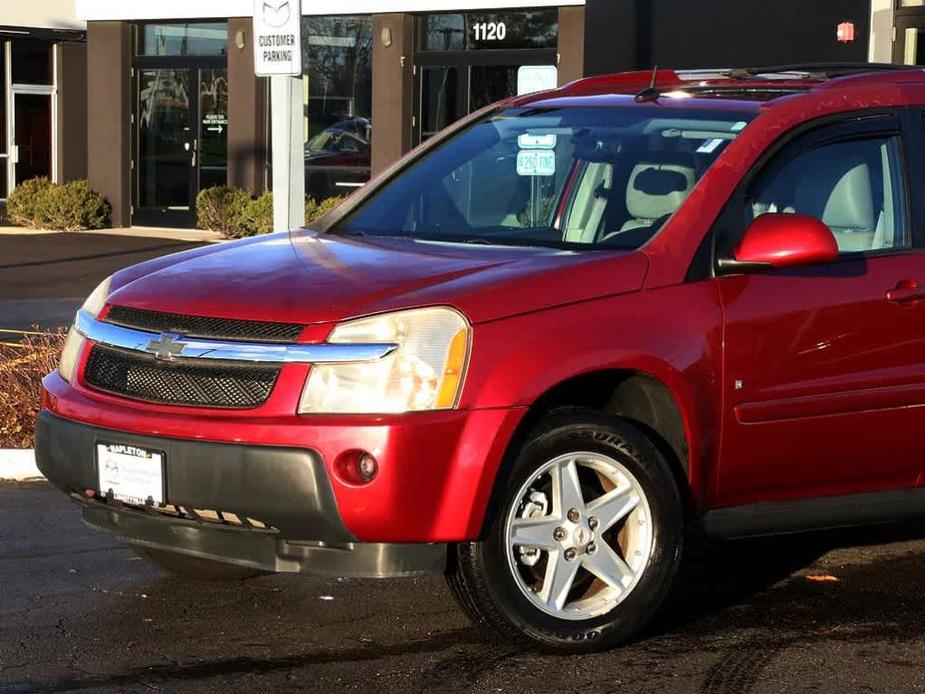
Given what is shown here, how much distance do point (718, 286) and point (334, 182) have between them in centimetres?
1911

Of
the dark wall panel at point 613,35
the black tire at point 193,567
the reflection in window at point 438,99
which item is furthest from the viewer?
the reflection in window at point 438,99

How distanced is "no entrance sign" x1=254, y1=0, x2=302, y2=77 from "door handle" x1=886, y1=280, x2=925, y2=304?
169 inches

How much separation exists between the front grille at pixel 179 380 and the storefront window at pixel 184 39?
20.7m

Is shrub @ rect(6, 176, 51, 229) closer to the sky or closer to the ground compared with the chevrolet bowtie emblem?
closer to the ground

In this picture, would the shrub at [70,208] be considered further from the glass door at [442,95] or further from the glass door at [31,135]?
the glass door at [442,95]

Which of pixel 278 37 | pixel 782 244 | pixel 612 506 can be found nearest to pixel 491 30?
pixel 278 37

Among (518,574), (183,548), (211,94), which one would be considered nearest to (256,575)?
(183,548)

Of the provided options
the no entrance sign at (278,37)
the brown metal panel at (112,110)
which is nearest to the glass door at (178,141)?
the brown metal panel at (112,110)

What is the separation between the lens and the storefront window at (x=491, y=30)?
22.2m

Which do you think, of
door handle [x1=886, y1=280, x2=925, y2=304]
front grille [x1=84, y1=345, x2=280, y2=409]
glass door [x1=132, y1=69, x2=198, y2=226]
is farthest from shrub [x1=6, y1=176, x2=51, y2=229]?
door handle [x1=886, y1=280, x2=925, y2=304]

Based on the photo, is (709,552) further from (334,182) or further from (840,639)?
(334,182)

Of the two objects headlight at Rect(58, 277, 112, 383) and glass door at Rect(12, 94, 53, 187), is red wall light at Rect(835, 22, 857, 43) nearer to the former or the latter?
headlight at Rect(58, 277, 112, 383)

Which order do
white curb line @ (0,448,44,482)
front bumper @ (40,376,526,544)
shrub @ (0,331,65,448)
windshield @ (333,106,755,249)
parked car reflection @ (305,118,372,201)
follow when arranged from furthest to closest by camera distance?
parked car reflection @ (305,118,372,201) < shrub @ (0,331,65,448) < white curb line @ (0,448,44,482) < windshield @ (333,106,755,249) < front bumper @ (40,376,526,544)

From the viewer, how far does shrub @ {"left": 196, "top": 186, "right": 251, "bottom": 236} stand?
24062mm
